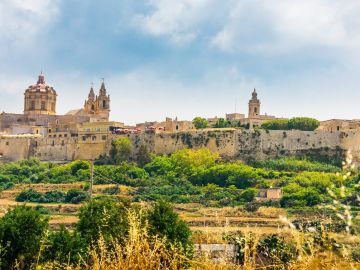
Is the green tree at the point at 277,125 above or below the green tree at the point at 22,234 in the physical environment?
above

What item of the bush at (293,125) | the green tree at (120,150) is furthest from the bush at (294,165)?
the green tree at (120,150)

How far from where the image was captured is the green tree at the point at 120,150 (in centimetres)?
5610

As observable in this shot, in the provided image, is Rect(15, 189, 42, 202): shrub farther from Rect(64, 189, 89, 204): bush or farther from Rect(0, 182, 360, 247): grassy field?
Rect(64, 189, 89, 204): bush

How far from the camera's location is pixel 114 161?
56312 millimetres

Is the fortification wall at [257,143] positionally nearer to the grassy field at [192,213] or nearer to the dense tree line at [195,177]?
the dense tree line at [195,177]

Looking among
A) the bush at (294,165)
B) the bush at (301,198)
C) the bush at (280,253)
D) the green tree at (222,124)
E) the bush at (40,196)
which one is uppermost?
the green tree at (222,124)

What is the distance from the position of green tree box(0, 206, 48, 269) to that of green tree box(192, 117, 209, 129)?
45.1m

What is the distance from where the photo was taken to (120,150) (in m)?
56.2

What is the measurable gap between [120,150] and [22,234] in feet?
132

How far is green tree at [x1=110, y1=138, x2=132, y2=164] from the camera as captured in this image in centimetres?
5610

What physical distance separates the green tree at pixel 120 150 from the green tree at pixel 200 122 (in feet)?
26.3

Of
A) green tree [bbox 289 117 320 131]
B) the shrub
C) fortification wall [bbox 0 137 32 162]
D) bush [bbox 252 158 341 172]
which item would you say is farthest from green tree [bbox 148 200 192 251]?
fortification wall [bbox 0 137 32 162]

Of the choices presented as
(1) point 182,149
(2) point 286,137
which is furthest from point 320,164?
(1) point 182,149

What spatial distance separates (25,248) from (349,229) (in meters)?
12.2
